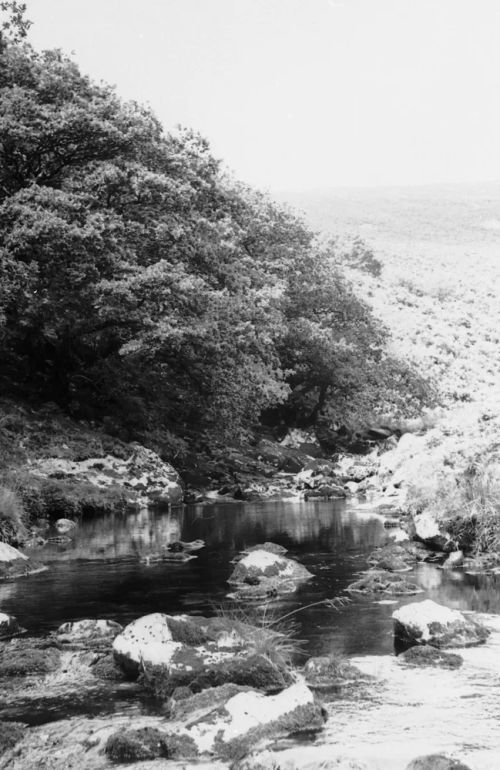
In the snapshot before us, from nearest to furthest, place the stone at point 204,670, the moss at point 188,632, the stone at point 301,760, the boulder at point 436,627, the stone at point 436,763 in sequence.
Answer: the stone at point 436,763
the stone at point 301,760
the stone at point 204,670
the moss at point 188,632
the boulder at point 436,627

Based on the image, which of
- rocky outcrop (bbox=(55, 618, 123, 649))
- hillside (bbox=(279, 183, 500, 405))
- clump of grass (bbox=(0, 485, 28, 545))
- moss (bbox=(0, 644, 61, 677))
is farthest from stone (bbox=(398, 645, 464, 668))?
hillside (bbox=(279, 183, 500, 405))

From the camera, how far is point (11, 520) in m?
16.0

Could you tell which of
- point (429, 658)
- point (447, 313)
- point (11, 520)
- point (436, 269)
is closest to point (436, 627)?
point (429, 658)

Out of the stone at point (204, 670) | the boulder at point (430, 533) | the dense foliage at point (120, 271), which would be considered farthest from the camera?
the dense foliage at point (120, 271)

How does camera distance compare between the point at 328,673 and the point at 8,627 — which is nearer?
the point at 328,673

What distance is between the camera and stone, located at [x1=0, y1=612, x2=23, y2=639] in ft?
27.1

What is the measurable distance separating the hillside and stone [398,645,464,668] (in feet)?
123

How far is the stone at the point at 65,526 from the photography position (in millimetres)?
17841

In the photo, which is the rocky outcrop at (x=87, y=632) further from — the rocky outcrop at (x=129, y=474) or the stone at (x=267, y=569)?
the rocky outcrop at (x=129, y=474)

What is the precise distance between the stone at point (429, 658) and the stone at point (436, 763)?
7.66 feet

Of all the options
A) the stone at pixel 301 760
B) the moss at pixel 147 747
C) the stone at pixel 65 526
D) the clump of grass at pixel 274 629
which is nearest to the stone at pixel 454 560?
the clump of grass at pixel 274 629

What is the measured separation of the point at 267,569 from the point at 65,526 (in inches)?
327

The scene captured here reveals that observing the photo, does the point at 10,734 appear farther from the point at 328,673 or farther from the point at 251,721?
the point at 328,673

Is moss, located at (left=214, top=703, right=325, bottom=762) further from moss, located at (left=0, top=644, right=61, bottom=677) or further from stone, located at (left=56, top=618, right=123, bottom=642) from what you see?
stone, located at (left=56, top=618, right=123, bottom=642)
